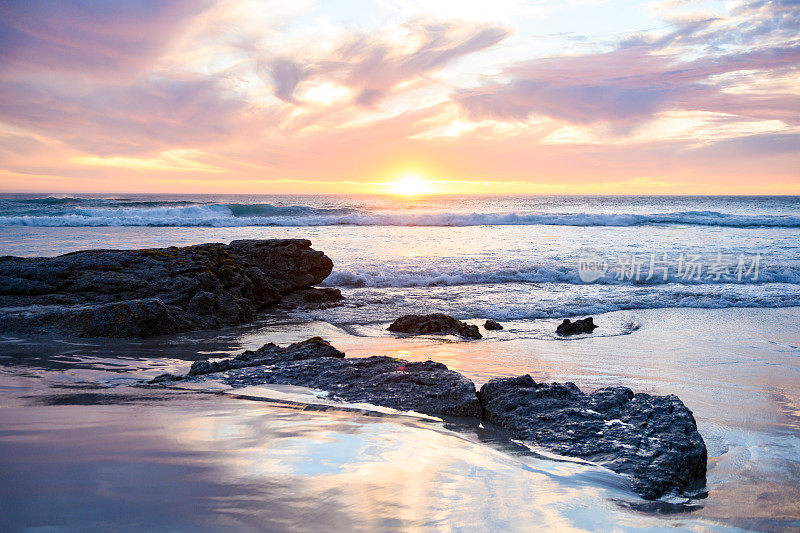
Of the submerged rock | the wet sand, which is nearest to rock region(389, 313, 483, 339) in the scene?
the submerged rock

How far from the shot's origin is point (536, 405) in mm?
3590

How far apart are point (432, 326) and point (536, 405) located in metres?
3.81

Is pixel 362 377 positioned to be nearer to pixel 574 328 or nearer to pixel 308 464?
pixel 308 464

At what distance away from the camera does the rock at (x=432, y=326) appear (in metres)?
7.18

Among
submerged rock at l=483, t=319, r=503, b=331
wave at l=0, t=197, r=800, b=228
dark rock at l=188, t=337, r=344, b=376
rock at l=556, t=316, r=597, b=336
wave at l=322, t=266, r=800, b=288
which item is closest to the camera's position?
dark rock at l=188, t=337, r=344, b=376

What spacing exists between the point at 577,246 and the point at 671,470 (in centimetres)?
1898

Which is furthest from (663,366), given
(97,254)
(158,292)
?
(97,254)

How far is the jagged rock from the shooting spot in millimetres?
9570

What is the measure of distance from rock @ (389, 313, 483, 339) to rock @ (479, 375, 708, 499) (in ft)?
10.8

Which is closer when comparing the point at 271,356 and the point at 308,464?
the point at 308,464

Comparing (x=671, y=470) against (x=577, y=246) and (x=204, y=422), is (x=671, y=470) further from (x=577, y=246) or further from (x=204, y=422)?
(x=577, y=246)

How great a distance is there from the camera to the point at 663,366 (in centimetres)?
570

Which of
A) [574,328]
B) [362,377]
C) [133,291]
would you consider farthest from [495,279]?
[362,377]

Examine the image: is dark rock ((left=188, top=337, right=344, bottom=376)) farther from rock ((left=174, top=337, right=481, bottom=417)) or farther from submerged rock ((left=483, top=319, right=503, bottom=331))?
submerged rock ((left=483, top=319, right=503, bottom=331))
